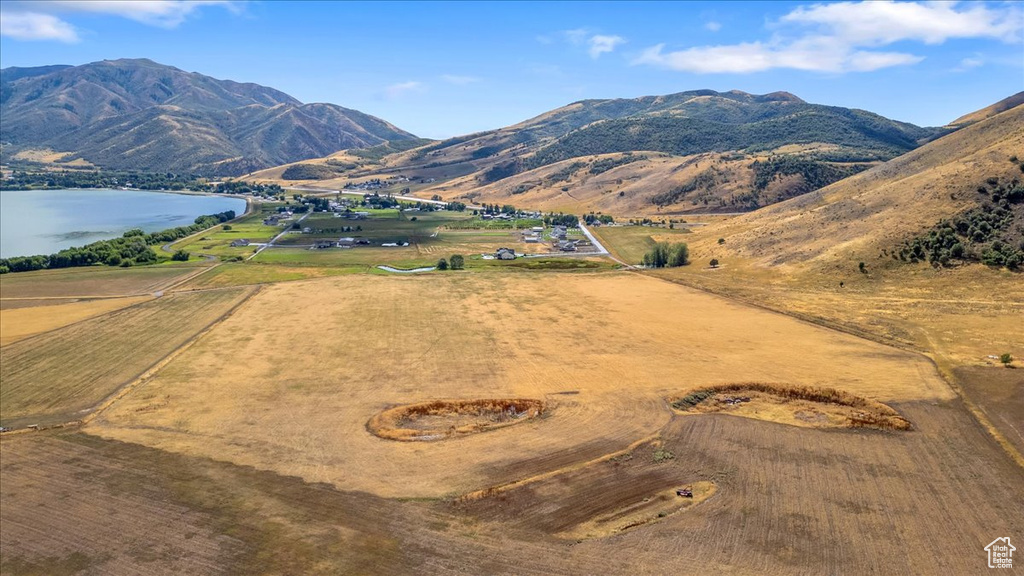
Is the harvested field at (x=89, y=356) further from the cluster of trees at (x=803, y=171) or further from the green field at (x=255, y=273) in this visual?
the cluster of trees at (x=803, y=171)

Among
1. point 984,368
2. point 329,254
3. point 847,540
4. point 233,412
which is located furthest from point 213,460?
point 329,254

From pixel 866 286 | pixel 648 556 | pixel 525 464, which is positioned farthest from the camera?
pixel 866 286

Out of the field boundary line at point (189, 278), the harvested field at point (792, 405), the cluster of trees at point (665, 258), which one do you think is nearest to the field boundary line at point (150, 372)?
the field boundary line at point (189, 278)

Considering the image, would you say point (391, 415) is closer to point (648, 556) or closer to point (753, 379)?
point (648, 556)

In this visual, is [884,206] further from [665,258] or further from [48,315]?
[48,315]

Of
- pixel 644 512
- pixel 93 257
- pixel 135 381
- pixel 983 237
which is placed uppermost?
pixel 983 237

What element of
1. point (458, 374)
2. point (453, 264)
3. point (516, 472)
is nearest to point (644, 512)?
point (516, 472)

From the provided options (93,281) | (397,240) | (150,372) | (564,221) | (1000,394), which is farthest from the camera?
(564,221)
